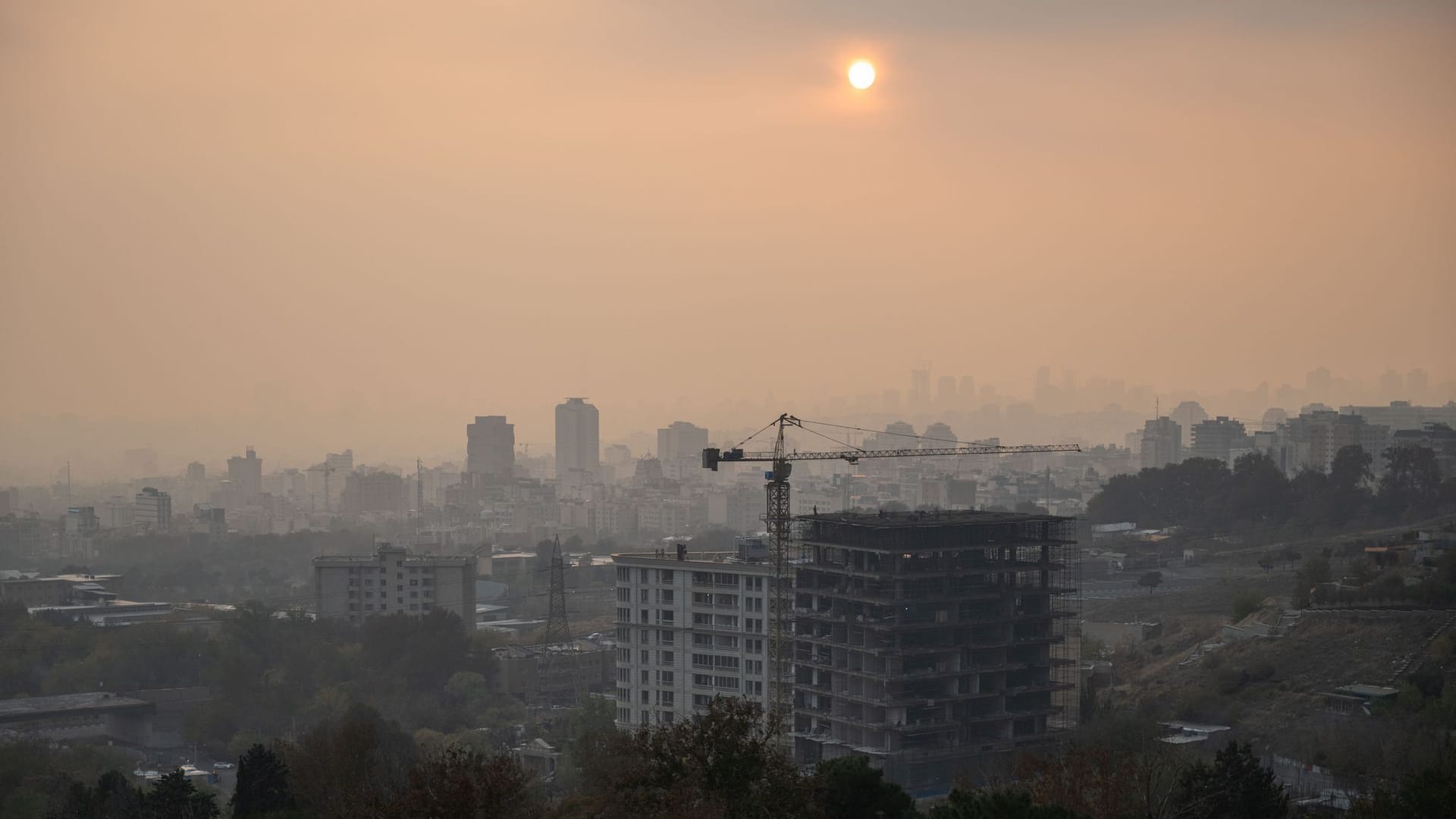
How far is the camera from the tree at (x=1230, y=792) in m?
8.71

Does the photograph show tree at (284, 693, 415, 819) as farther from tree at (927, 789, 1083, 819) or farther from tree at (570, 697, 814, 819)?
tree at (927, 789, 1083, 819)

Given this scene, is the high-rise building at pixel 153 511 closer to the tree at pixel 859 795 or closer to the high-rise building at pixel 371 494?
the high-rise building at pixel 371 494

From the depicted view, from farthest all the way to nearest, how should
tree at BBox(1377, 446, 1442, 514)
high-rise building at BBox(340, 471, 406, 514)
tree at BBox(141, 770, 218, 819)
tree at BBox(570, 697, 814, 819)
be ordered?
high-rise building at BBox(340, 471, 406, 514), tree at BBox(1377, 446, 1442, 514), tree at BBox(141, 770, 218, 819), tree at BBox(570, 697, 814, 819)

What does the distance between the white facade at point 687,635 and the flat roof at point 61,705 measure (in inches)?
252

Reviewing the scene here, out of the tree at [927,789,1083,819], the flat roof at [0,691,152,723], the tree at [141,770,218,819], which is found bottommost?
the flat roof at [0,691,152,723]

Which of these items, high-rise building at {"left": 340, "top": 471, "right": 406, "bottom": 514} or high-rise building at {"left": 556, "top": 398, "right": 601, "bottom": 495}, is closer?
high-rise building at {"left": 340, "top": 471, "right": 406, "bottom": 514}

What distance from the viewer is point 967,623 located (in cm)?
1258

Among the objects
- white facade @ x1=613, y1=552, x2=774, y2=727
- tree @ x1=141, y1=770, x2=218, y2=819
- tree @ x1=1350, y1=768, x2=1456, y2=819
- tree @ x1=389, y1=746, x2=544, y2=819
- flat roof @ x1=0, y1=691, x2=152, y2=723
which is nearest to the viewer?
tree @ x1=389, y1=746, x2=544, y2=819

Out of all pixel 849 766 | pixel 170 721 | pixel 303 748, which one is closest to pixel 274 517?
pixel 170 721

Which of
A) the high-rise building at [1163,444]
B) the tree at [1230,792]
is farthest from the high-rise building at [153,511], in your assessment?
the tree at [1230,792]

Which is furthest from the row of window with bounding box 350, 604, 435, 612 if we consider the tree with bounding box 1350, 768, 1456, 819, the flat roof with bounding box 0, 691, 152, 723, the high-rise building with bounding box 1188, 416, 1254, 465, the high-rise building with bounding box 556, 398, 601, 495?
the high-rise building with bounding box 556, 398, 601, 495

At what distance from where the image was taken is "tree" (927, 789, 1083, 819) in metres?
6.75

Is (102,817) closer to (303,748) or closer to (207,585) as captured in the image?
(303,748)

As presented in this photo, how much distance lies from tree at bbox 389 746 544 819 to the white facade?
276 inches
